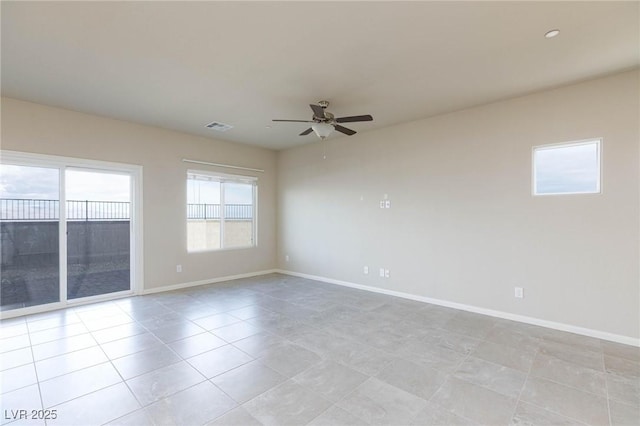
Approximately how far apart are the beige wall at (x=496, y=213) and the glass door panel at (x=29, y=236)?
4.36 metres

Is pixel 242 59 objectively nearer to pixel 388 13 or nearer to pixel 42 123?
pixel 388 13

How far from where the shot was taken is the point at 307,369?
2.60 m

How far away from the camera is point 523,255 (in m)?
3.78

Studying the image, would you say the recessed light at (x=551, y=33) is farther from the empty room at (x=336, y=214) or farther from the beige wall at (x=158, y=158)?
the beige wall at (x=158, y=158)

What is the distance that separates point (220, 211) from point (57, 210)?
2.57 m

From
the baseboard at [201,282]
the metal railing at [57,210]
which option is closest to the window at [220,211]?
the baseboard at [201,282]

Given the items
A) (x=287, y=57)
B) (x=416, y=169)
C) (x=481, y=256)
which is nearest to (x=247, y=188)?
(x=416, y=169)

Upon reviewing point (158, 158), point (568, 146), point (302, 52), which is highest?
point (302, 52)

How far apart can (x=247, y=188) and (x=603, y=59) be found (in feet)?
19.4

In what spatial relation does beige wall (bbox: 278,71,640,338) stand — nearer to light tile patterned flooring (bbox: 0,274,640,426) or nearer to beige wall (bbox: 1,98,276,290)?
light tile patterned flooring (bbox: 0,274,640,426)

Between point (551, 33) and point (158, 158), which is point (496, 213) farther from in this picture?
point (158, 158)

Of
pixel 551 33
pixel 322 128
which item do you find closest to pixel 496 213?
pixel 551 33

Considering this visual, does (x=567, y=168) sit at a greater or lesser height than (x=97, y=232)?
greater

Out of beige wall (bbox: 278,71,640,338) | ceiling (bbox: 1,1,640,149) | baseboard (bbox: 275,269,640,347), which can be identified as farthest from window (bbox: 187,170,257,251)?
baseboard (bbox: 275,269,640,347)
